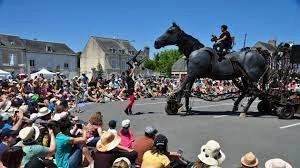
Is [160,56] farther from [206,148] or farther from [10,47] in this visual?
[206,148]

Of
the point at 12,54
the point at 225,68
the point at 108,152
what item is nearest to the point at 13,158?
the point at 108,152

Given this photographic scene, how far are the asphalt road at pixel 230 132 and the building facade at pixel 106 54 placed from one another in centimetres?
7758

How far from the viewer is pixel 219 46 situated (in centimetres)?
1605

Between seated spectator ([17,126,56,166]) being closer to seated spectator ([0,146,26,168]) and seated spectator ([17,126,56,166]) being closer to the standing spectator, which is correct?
seated spectator ([0,146,26,168])

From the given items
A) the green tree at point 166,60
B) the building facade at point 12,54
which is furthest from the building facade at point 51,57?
the green tree at point 166,60

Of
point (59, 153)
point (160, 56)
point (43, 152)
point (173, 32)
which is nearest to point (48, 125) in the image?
point (59, 153)

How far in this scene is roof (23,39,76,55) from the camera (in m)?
80.8

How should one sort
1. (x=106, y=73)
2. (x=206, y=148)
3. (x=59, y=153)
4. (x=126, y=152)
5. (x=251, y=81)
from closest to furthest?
(x=206, y=148)
(x=126, y=152)
(x=59, y=153)
(x=251, y=81)
(x=106, y=73)

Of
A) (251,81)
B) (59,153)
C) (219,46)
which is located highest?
(219,46)

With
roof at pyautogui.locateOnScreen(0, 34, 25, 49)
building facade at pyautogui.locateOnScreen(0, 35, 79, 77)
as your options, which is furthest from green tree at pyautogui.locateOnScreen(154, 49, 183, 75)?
roof at pyautogui.locateOnScreen(0, 34, 25, 49)

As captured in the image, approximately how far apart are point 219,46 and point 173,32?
5.88 ft

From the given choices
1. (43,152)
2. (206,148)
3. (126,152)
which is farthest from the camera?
(126,152)

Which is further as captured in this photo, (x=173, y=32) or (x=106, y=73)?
(x=106, y=73)

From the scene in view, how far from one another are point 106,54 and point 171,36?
7731cm
